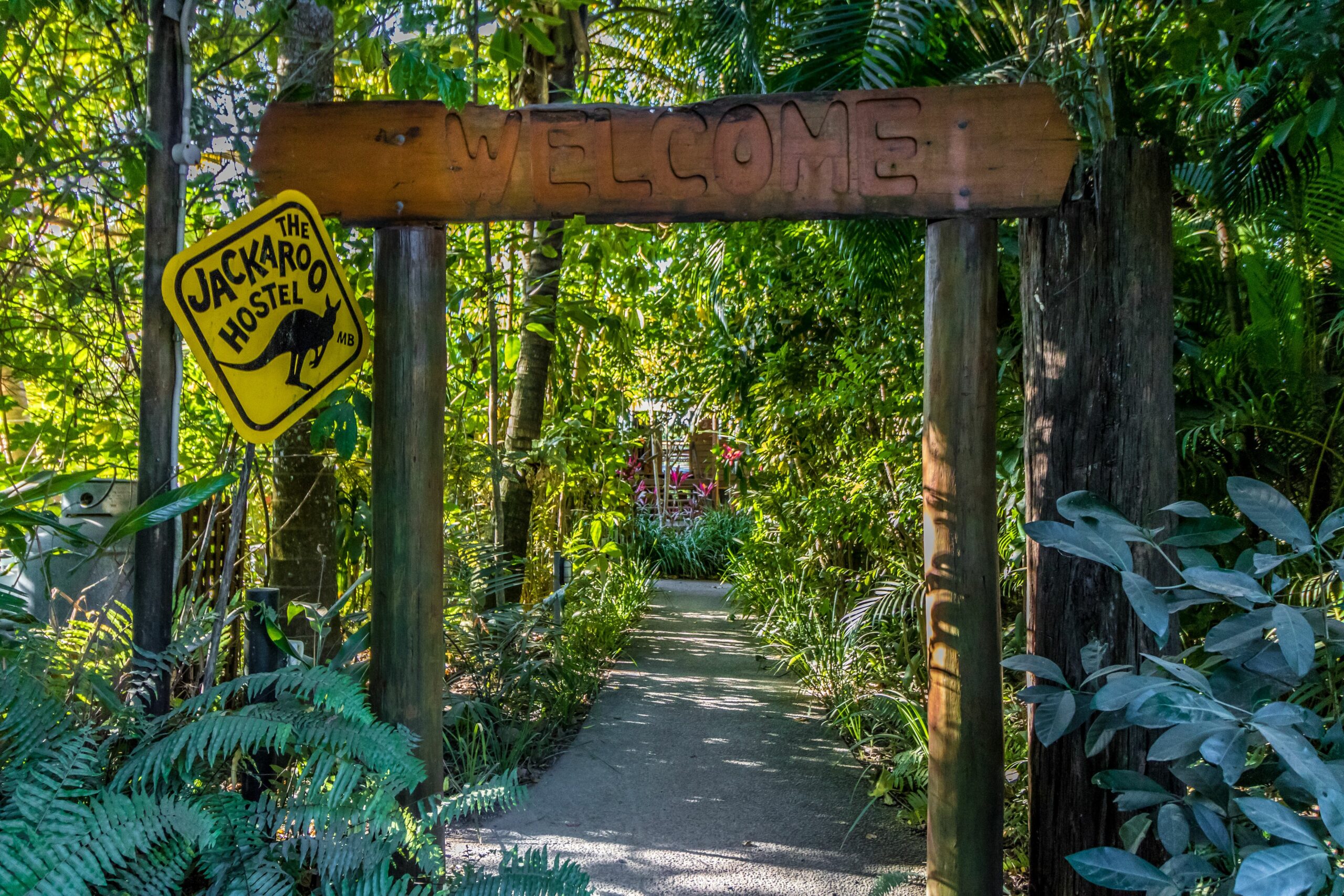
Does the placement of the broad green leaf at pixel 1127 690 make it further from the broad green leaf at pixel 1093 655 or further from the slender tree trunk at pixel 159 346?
the slender tree trunk at pixel 159 346

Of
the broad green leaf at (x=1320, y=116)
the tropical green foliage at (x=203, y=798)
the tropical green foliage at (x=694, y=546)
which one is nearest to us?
the tropical green foliage at (x=203, y=798)

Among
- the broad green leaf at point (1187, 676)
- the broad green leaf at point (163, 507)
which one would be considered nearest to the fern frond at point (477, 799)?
the broad green leaf at point (163, 507)

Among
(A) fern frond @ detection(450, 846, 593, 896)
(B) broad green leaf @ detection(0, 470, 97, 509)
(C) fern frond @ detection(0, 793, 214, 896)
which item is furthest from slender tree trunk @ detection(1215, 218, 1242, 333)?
(B) broad green leaf @ detection(0, 470, 97, 509)

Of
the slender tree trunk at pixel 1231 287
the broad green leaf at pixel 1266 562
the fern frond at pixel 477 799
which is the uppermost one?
the slender tree trunk at pixel 1231 287

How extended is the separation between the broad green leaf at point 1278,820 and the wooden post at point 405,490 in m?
A: 1.75

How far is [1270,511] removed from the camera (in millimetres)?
1386

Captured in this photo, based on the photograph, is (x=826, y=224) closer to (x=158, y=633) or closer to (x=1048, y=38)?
(x=1048, y=38)

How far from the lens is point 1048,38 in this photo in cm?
204

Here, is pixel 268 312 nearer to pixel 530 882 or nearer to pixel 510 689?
pixel 530 882

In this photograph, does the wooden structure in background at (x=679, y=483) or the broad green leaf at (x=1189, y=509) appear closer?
the broad green leaf at (x=1189, y=509)

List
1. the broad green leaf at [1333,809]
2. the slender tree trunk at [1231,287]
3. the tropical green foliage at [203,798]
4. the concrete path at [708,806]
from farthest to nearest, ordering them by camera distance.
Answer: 1. the slender tree trunk at [1231,287]
2. the concrete path at [708,806]
3. the tropical green foliage at [203,798]
4. the broad green leaf at [1333,809]

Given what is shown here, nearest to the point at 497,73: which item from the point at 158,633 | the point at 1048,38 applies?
the point at 1048,38

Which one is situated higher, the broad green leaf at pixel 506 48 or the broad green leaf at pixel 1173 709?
the broad green leaf at pixel 506 48

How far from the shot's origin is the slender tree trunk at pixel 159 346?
1.79 metres
